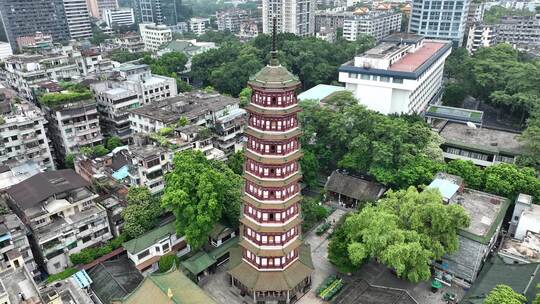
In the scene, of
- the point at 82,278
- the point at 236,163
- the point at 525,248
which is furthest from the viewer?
the point at 236,163

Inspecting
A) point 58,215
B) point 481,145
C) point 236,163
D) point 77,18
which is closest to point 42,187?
point 58,215

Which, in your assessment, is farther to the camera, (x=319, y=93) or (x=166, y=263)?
(x=319, y=93)

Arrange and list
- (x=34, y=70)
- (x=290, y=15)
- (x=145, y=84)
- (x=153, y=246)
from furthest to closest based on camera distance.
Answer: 1. (x=290, y=15)
2. (x=34, y=70)
3. (x=145, y=84)
4. (x=153, y=246)

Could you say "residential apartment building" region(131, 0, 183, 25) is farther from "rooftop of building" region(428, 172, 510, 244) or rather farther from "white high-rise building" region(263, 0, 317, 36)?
"rooftop of building" region(428, 172, 510, 244)

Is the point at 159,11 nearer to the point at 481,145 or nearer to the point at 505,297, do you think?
the point at 481,145

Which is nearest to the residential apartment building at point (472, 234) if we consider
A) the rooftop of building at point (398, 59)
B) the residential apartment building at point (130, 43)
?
the rooftop of building at point (398, 59)
